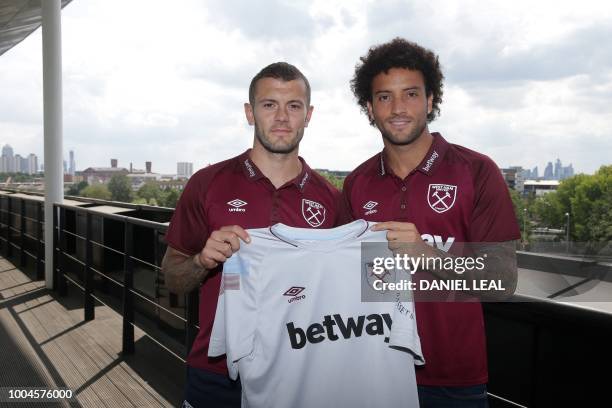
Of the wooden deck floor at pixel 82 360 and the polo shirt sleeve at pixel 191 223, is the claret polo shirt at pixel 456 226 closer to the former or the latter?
the polo shirt sleeve at pixel 191 223

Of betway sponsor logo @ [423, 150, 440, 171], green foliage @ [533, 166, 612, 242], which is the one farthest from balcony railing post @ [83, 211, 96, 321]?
green foliage @ [533, 166, 612, 242]

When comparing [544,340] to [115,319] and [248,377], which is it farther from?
[115,319]

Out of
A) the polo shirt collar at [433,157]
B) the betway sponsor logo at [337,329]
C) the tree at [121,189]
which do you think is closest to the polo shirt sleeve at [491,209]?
the polo shirt collar at [433,157]

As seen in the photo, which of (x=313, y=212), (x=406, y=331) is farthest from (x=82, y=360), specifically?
(x=406, y=331)

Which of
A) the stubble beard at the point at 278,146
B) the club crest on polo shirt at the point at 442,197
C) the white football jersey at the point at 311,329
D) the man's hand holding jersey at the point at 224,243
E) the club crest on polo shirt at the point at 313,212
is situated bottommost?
the white football jersey at the point at 311,329

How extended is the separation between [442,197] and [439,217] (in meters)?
0.06

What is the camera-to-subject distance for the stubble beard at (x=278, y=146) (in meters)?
1.81

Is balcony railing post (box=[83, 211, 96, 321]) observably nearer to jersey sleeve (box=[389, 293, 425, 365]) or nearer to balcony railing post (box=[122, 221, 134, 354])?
balcony railing post (box=[122, 221, 134, 354])

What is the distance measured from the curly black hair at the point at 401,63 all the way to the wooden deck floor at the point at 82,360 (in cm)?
224

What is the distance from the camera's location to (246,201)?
1783 mm

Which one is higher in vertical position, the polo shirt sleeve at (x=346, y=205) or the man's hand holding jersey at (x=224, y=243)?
the polo shirt sleeve at (x=346, y=205)

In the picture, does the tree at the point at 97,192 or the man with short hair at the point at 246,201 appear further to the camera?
the tree at the point at 97,192

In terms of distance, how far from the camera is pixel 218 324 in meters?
1.63

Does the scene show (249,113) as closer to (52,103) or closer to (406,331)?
(406,331)
